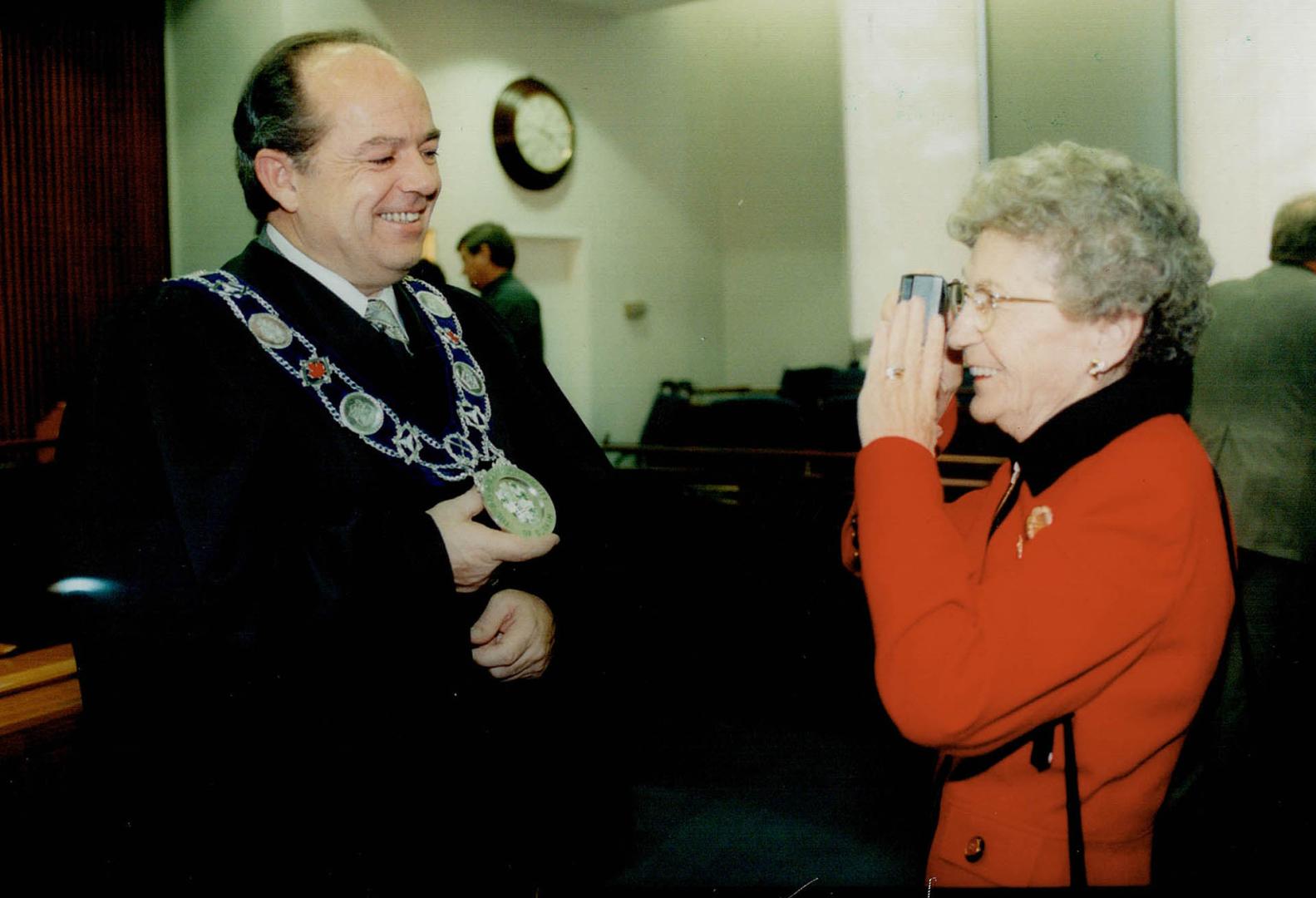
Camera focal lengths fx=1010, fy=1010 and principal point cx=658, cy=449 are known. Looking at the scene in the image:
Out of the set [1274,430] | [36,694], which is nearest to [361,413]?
[36,694]

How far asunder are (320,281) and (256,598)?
541 millimetres

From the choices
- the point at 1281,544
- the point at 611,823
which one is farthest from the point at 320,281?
the point at 1281,544

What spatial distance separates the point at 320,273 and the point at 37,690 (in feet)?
2.84

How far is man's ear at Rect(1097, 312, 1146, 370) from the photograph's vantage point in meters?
1.33

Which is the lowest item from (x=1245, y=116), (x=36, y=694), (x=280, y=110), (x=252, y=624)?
(x=36, y=694)

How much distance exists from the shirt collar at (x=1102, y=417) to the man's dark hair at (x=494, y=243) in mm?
4675

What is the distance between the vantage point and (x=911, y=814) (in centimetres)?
307

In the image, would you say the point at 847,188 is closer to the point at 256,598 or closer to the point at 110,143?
the point at 110,143

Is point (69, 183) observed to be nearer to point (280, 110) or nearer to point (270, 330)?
point (280, 110)

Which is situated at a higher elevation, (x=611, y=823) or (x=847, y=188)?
(x=847, y=188)

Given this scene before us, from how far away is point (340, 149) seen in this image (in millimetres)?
1581

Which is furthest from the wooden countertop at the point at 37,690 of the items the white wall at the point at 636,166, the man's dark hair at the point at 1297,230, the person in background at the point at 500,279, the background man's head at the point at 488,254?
the white wall at the point at 636,166

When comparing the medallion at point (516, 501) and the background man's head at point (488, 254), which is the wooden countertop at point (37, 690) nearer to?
the medallion at point (516, 501)

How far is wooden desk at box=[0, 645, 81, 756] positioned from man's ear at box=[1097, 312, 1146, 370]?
1631 mm
